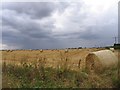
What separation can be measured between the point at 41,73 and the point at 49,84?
0.84m

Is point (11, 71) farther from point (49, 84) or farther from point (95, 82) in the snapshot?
point (95, 82)

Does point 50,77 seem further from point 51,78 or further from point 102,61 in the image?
point 102,61

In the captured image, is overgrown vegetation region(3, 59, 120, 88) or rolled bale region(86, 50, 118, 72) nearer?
overgrown vegetation region(3, 59, 120, 88)

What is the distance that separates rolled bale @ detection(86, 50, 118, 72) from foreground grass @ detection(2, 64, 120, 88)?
3.20ft

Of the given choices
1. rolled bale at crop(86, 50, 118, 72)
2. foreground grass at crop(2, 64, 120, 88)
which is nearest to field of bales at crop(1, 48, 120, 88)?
foreground grass at crop(2, 64, 120, 88)

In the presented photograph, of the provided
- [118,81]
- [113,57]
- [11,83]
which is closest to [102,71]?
[113,57]

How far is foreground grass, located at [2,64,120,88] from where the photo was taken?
916 cm

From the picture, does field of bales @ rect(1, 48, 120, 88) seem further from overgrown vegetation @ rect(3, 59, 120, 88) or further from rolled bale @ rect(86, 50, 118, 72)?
rolled bale @ rect(86, 50, 118, 72)

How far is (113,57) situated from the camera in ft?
39.5

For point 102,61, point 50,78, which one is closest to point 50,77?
→ point 50,78

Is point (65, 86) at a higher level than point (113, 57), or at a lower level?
lower

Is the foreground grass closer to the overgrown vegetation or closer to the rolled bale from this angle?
the overgrown vegetation

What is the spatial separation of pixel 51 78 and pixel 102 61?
110 inches

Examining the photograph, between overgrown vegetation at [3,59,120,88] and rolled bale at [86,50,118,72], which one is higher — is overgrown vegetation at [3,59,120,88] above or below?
below
